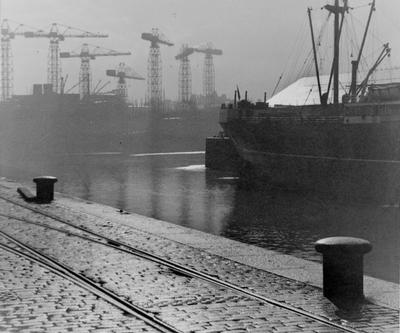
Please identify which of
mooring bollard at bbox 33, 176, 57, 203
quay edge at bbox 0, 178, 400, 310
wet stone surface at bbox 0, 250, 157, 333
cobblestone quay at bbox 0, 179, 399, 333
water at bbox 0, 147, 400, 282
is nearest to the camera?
wet stone surface at bbox 0, 250, 157, 333

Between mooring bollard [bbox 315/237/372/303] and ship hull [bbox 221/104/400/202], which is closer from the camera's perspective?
mooring bollard [bbox 315/237/372/303]

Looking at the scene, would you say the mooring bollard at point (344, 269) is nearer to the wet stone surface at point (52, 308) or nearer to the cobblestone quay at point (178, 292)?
the cobblestone quay at point (178, 292)

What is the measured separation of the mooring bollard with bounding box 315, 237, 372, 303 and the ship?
1083 inches

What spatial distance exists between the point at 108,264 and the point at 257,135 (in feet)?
150

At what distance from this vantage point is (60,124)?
149000 mm

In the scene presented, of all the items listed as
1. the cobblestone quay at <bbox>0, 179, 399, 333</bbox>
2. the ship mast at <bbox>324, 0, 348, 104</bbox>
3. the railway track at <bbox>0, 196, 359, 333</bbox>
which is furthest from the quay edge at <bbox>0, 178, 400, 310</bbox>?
the ship mast at <bbox>324, 0, 348, 104</bbox>

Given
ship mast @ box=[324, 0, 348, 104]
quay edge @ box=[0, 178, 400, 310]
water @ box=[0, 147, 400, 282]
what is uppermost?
ship mast @ box=[324, 0, 348, 104]

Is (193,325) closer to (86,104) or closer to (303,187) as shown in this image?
(303,187)

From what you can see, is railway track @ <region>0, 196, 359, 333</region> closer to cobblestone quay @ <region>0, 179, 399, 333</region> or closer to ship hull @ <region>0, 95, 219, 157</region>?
cobblestone quay @ <region>0, 179, 399, 333</region>

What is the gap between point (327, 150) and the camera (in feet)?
154

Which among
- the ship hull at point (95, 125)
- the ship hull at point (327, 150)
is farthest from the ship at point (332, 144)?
the ship hull at point (95, 125)

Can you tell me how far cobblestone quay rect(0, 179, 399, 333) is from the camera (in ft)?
23.7

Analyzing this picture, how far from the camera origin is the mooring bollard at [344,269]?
348 inches

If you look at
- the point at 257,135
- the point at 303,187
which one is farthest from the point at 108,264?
the point at 257,135
